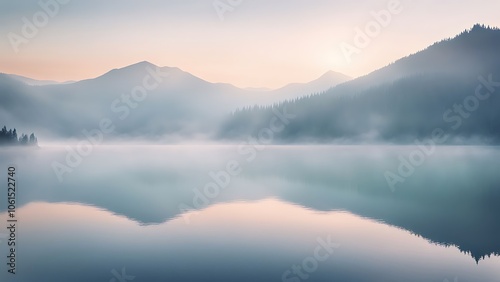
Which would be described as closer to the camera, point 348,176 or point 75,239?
point 75,239

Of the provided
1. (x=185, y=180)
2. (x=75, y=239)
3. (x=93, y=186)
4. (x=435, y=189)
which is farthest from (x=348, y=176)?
(x=75, y=239)

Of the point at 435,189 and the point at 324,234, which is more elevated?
the point at 435,189

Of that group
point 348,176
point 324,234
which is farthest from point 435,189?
point 324,234

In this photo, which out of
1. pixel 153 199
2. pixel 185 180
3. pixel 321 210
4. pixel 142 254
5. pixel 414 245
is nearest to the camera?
pixel 142 254

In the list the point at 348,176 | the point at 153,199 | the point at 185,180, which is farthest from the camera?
the point at 348,176

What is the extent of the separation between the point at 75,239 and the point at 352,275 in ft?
67.8

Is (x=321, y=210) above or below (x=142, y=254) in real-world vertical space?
above

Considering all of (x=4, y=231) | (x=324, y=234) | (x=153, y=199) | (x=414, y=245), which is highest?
(x=153, y=199)

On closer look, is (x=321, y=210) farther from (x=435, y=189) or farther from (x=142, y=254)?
(x=435, y=189)

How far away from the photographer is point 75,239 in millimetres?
33156

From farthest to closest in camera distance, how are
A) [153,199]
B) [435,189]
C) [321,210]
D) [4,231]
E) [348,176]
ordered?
1. [348,176]
2. [435,189]
3. [153,199]
4. [321,210]
5. [4,231]

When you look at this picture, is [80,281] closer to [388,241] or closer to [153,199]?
[388,241]

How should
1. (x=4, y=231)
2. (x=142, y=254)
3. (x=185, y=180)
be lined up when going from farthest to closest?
(x=185, y=180) < (x=4, y=231) < (x=142, y=254)

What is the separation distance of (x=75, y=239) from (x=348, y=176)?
200ft
